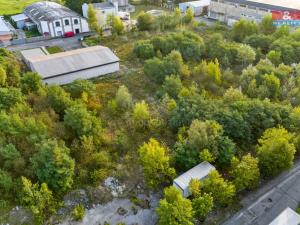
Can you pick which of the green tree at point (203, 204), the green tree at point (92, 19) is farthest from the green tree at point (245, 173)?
the green tree at point (92, 19)

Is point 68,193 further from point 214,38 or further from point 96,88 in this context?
point 214,38

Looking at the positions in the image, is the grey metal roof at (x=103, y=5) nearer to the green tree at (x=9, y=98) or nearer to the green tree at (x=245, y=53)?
the green tree at (x=245, y=53)

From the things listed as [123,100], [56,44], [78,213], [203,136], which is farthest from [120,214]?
[56,44]

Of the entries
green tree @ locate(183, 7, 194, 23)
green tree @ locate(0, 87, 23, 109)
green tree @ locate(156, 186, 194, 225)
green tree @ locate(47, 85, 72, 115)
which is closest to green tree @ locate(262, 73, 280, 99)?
green tree @ locate(156, 186, 194, 225)

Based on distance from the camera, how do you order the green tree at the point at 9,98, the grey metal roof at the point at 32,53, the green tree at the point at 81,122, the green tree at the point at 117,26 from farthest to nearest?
the green tree at the point at 117,26
the grey metal roof at the point at 32,53
the green tree at the point at 9,98
the green tree at the point at 81,122

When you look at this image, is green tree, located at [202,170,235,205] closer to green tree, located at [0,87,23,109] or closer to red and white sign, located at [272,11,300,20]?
green tree, located at [0,87,23,109]

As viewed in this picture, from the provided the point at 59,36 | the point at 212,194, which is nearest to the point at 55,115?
the point at 212,194
